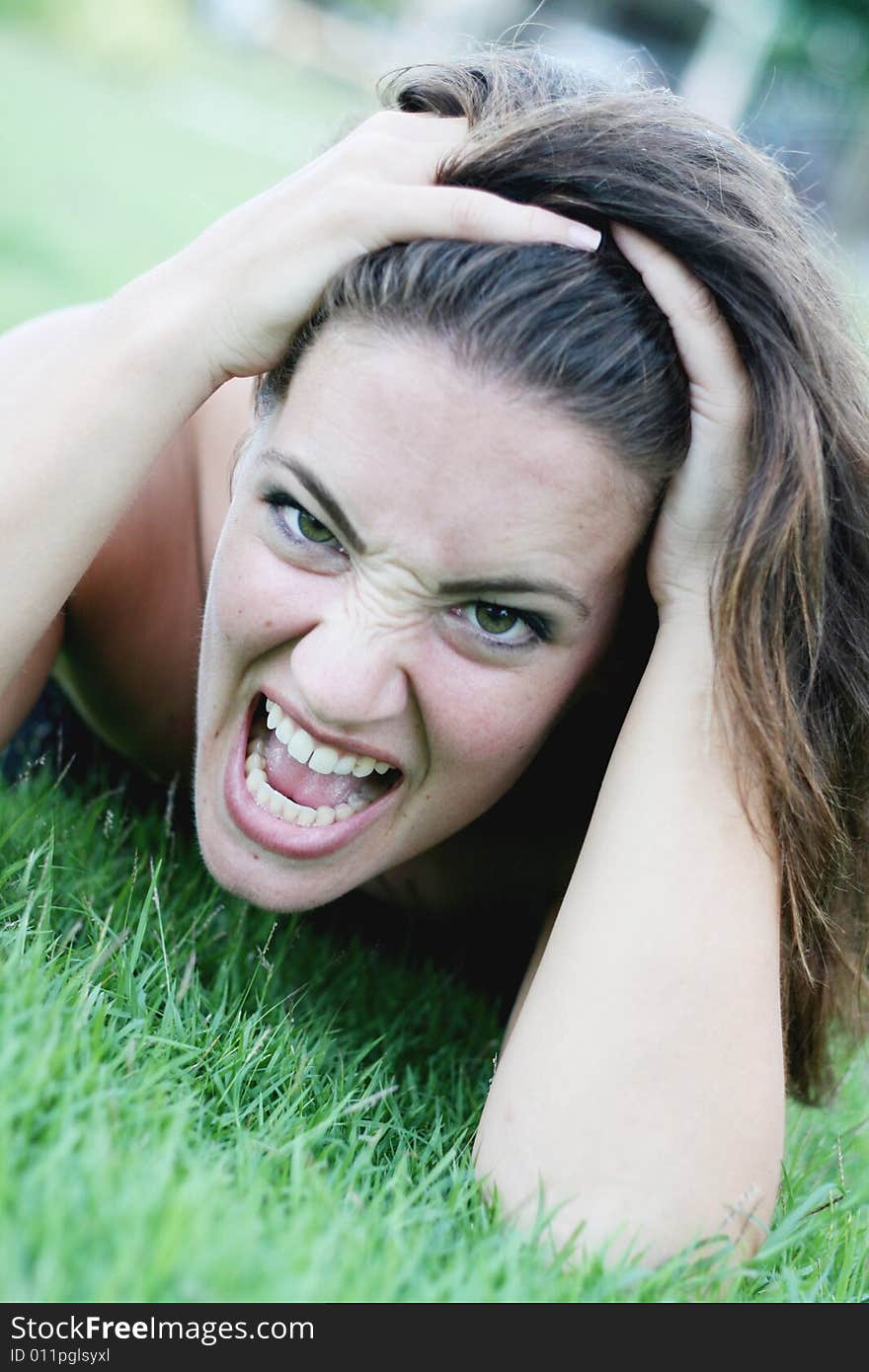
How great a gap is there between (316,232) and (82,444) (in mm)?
604

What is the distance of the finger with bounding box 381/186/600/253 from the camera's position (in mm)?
2467

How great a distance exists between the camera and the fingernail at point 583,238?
2482 mm

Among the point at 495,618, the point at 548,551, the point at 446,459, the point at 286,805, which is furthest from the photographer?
the point at 286,805

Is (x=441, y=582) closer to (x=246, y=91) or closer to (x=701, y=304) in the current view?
(x=701, y=304)

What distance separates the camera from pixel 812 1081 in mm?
3166

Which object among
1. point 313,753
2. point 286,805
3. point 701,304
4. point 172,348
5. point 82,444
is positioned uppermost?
point 701,304

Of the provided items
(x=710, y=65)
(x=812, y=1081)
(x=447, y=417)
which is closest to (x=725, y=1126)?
(x=812, y=1081)

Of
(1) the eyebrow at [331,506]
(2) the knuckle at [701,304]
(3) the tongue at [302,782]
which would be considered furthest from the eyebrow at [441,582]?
(2) the knuckle at [701,304]

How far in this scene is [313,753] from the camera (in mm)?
2568

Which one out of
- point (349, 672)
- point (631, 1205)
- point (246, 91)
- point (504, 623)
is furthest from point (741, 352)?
point (246, 91)

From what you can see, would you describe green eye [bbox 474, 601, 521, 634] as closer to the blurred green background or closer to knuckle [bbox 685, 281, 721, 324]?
knuckle [bbox 685, 281, 721, 324]

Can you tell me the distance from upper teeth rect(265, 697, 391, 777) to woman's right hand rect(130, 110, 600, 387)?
27.2 inches

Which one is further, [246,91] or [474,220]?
[246,91]
